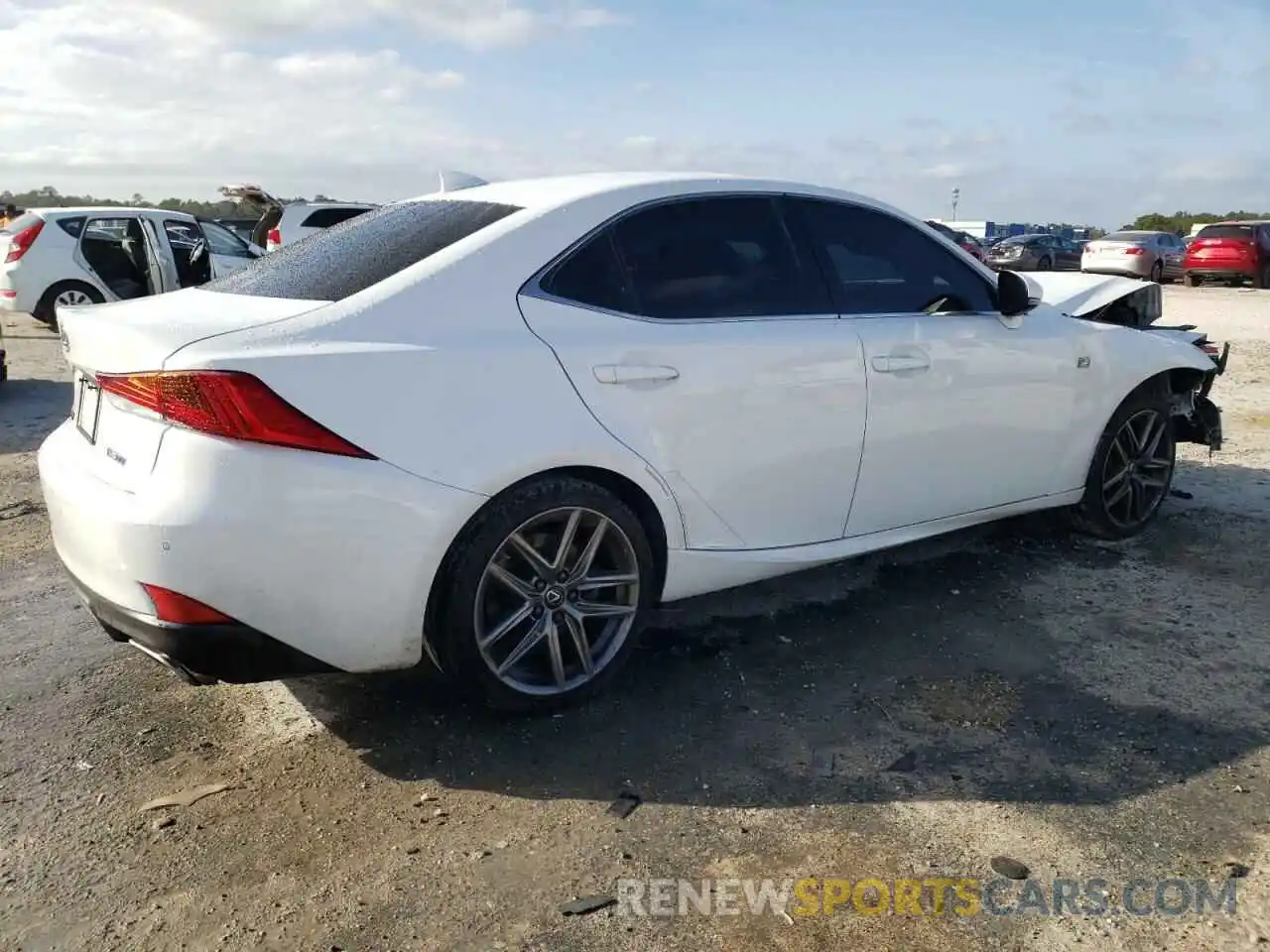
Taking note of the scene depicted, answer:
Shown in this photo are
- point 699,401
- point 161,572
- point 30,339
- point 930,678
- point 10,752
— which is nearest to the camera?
point 161,572

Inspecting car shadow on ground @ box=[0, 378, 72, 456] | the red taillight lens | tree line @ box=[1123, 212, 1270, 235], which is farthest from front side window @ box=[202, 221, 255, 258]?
tree line @ box=[1123, 212, 1270, 235]

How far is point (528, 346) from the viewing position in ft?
10.2

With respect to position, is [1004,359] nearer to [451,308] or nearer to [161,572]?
[451,308]

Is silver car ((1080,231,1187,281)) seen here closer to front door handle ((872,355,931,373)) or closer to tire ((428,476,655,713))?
front door handle ((872,355,931,373))

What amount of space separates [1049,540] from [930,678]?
73.1 inches

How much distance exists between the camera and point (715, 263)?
3639mm

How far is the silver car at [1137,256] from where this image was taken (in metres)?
25.3

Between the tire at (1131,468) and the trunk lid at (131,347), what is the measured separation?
3.69 metres

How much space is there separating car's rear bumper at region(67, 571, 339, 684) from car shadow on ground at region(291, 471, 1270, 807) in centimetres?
47

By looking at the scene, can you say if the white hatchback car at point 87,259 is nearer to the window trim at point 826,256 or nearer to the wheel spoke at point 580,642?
the window trim at point 826,256

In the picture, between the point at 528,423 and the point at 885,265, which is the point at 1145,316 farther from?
the point at 528,423

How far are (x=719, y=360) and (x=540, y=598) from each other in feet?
3.20

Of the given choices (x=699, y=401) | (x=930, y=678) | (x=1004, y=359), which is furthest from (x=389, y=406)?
(x=1004, y=359)

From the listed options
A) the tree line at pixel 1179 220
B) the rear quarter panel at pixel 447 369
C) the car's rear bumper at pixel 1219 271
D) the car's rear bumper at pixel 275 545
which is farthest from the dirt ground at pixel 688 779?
the tree line at pixel 1179 220
